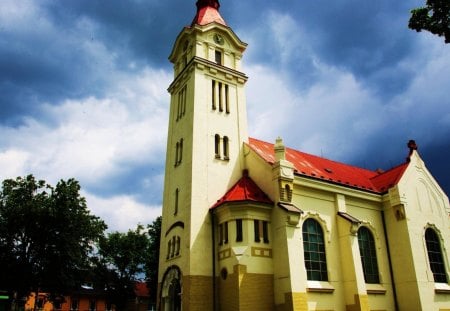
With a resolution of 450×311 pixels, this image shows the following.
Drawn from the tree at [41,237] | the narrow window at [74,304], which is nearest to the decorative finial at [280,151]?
the tree at [41,237]

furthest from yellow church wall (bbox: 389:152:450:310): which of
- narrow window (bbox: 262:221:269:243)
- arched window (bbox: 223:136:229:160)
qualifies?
arched window (bbox: 223:136:229:160)

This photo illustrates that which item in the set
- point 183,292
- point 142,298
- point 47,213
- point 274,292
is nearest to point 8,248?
point 47,213

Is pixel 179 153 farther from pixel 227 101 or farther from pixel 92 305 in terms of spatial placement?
pixel 92 305

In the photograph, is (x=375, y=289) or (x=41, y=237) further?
(x=41, y=237)

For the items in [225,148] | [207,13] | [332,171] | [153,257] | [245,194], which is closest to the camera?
[245,194]

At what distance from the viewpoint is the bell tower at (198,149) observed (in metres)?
22.0

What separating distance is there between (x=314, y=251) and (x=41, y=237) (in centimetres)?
2402

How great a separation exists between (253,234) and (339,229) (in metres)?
6.76

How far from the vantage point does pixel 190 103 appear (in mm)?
26688

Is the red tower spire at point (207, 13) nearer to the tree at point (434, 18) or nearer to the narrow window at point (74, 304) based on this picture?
the tree at point (434, 18)

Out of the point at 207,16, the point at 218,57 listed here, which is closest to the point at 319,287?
the point at 218,57

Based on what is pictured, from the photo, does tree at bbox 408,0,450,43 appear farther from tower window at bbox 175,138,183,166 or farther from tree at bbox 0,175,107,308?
tree at bbox 0,175,107,308

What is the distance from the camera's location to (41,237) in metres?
33.4

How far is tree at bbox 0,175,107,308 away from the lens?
32156mm
